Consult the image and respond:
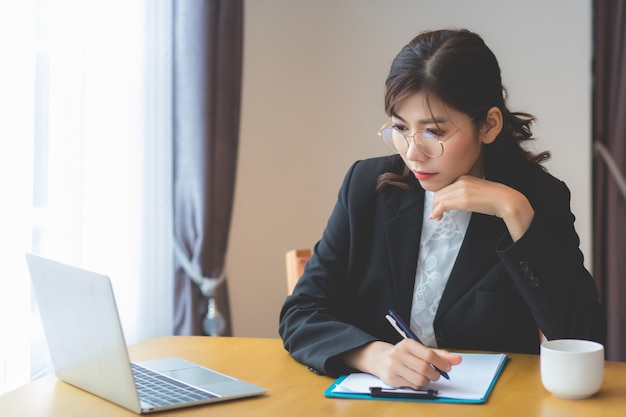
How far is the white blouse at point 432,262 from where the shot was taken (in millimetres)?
1646

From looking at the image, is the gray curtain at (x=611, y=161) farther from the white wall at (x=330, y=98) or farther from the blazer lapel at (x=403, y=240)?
the blazer lapel at (x=403, y=240)

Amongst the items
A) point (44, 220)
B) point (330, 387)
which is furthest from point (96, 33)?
point (330, 387)

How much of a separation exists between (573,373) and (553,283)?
1.11 feet

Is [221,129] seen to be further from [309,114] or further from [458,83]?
[458,83]

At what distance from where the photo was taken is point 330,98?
12.1 ft

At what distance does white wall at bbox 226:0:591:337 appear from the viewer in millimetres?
3486

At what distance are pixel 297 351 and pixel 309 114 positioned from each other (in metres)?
2.36

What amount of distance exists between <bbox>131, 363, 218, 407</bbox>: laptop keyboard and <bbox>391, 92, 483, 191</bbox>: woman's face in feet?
1.99

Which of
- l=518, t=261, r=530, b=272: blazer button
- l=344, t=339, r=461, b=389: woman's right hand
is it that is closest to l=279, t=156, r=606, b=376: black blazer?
l=518, t=261, r=530, b=272: blazer button

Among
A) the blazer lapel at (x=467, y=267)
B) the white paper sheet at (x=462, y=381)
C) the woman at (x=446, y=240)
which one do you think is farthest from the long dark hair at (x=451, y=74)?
the white paper sheet at (x=462, y=381)

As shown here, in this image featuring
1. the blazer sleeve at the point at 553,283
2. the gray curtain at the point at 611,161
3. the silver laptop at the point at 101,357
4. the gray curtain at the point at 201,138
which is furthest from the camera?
the gray curtain at the point at 611,161

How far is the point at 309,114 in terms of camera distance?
3.68m

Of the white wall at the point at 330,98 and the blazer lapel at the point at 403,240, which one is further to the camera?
the white wall at the point at 330,98

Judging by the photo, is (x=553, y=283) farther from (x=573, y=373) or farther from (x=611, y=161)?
(x=611, y=161)
